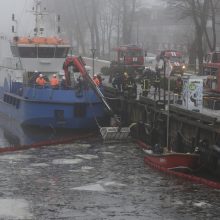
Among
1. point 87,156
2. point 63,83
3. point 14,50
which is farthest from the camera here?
point 14,50

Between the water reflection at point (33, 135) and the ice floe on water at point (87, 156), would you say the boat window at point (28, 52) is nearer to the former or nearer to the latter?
the water reflection at point (33, 135)

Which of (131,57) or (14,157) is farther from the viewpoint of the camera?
(131,57)

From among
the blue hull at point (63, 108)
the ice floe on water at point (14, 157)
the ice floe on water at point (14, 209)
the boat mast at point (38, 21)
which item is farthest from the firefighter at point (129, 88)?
the ice floe on water at point (14, 209)

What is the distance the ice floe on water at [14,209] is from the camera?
1483 cm

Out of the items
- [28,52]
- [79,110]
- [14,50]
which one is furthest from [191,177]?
[14,50]

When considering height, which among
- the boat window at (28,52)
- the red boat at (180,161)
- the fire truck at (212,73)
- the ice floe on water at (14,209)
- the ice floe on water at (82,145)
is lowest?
the ice floe on water at (14,209)

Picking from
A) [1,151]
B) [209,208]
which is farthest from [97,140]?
[209,208]

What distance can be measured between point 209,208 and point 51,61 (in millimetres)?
18201

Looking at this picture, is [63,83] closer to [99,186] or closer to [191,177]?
[99,186]

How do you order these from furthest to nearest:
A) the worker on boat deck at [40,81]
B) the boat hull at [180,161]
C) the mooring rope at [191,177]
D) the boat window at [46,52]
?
the boat window at [46,52] → the worker on boat deck at [40,81] → the boat hull at [180,161] → the mooring rope at [191,177]

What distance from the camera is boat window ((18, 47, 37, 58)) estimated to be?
105 ft

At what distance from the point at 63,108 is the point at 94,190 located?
1034 cm

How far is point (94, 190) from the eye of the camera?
57.6ft

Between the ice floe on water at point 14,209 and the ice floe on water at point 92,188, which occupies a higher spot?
the ice floe on water at point 92,188
